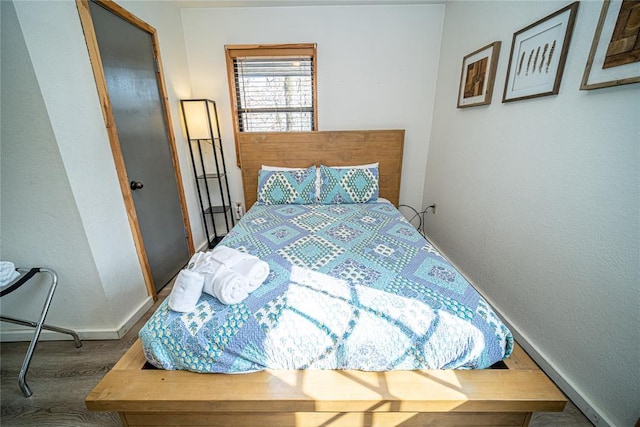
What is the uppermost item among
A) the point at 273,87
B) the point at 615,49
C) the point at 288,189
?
the point at 273,87

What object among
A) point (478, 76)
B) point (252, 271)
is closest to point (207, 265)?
point (252, 271)

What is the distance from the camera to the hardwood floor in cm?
118

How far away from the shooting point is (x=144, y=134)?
1.91 meters

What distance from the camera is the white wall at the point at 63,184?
3.93ft

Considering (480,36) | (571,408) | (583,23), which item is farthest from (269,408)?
(480,36)

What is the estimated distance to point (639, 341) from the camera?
3.21 ft

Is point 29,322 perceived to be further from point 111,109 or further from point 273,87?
point 273,87

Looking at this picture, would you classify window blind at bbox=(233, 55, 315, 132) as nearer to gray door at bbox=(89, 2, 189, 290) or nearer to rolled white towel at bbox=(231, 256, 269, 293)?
gray door at bbox=(89, 2, 189, 290)

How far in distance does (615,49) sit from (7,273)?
3.03m

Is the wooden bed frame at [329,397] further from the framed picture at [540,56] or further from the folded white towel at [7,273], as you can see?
the framed picture at [540,56]

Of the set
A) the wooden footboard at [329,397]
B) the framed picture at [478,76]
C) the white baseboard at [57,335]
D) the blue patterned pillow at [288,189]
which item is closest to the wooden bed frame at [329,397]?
the wooden footboard at [329,397]

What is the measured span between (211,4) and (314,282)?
8.77ft

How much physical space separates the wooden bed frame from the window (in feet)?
7.57

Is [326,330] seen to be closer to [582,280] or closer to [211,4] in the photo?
[582,280]
